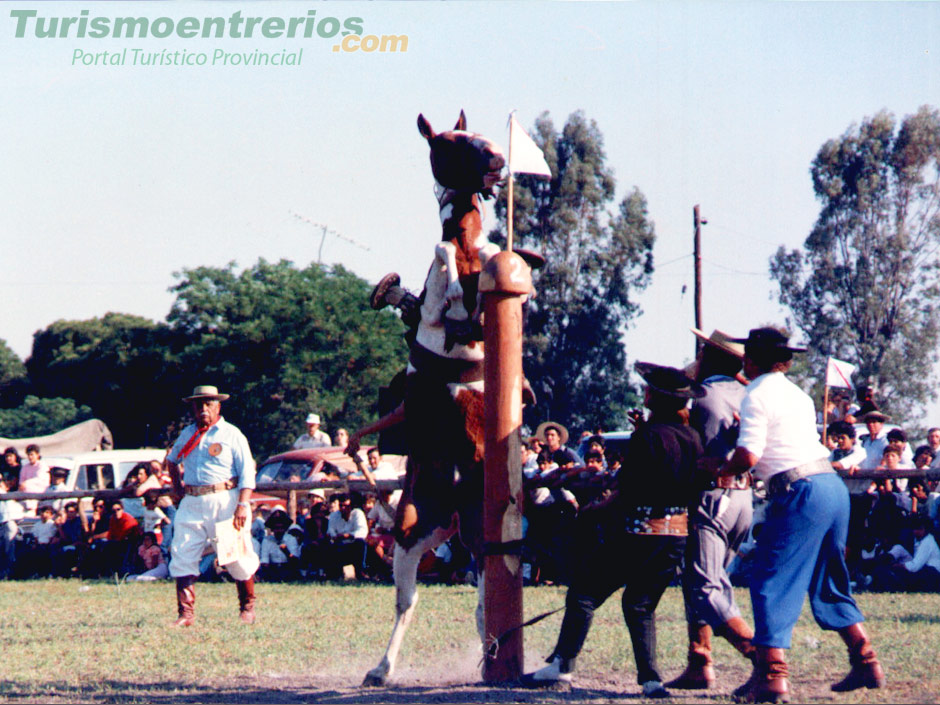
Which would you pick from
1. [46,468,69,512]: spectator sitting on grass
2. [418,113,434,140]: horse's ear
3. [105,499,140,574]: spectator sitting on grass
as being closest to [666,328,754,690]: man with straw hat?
[418,113,434,140]: horse's ear

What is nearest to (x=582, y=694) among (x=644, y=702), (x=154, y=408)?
(x=644, y=702)

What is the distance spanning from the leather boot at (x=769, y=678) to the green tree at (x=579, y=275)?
110 feet

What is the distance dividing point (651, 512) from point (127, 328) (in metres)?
50.1

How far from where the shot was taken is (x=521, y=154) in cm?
633

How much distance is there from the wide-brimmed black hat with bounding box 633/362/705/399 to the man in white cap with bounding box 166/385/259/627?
180 inches

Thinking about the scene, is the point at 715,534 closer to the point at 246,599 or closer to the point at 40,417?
the point at 246,599

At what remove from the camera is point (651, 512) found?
5.68 metres

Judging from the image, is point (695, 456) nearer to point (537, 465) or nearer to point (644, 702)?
point (644, 702)

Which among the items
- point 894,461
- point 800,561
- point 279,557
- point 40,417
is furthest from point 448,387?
point 40,417

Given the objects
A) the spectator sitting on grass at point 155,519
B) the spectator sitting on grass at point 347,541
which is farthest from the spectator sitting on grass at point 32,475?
the spectator sitting on grass at point 347,541

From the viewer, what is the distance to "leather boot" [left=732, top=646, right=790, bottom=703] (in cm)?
537

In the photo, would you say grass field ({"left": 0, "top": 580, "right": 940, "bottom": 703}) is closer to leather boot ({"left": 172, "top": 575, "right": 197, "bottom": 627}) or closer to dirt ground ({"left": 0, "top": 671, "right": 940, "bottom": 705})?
dirt ground ({"left": 0, "top": 671, "right": 940, "bottom": 705})

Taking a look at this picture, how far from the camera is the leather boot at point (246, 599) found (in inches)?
379

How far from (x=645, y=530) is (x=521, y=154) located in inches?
80.7
